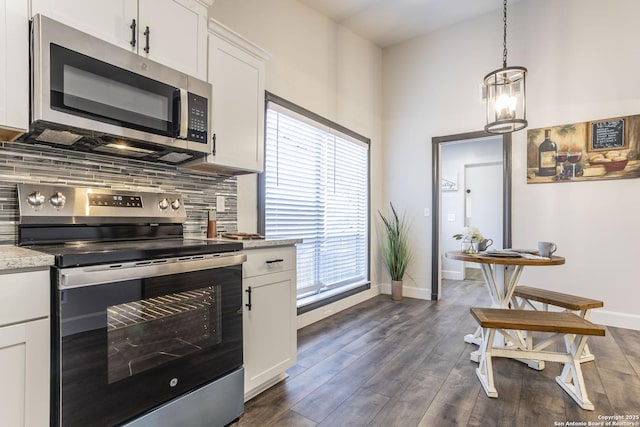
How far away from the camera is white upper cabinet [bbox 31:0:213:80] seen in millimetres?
1387

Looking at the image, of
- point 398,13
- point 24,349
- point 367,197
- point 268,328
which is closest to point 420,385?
point 268,328

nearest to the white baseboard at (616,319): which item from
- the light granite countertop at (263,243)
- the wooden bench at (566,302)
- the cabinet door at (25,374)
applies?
the wooden bench at (566,302)

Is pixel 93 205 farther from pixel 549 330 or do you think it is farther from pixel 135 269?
pixel 549 330

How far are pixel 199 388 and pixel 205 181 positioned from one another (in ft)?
4.27

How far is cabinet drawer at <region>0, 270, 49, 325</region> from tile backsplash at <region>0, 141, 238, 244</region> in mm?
552

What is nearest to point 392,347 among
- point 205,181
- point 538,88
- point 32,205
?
point 205,181

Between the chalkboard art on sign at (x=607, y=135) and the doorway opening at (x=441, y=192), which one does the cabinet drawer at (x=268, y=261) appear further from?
the chalkboard art on sign at (x=607, y=135)

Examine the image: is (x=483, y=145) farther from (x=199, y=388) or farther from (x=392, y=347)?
(x=199, y=388)

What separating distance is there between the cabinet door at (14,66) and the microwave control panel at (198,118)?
0.67 m

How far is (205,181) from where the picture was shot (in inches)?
89.1

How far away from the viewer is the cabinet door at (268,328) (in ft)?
5.92

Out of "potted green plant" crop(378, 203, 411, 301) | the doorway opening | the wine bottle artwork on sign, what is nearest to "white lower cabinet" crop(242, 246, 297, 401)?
"potted green plant" crop(378, 203, 411, 301)

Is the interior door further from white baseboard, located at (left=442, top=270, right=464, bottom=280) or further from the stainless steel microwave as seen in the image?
the stainless steel microwave

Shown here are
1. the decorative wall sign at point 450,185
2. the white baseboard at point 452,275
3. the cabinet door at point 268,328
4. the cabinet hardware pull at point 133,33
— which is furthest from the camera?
the decorative wall sign at point 450,185
